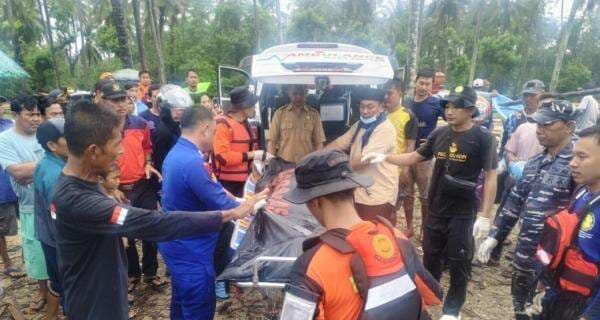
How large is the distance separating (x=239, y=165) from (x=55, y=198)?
8.59 feet

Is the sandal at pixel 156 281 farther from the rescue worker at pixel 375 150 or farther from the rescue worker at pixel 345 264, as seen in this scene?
the rescue worker at pixel 345 264

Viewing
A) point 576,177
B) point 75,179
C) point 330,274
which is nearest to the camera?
point 330,274

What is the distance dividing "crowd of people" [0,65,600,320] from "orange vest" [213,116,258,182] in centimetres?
1

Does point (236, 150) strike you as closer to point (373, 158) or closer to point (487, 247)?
point (373, 158)

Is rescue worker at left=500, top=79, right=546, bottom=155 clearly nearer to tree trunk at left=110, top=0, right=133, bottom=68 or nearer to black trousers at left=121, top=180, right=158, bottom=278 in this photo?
black trousers at left=121, top=180, right=158, bottom=278

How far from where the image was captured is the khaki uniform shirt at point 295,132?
495 centimetres

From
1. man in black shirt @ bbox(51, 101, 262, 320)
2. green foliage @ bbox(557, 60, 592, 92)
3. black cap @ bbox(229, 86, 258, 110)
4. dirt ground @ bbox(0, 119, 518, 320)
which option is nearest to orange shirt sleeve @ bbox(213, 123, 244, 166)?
black cap @ bbox(229, 86, 258, 110)

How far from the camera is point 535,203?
310 centimetres

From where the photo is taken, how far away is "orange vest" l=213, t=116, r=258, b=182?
449 centimetres

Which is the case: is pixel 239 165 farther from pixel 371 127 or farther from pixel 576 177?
pixel 576 177

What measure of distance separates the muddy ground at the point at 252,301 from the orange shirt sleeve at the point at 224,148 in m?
1.40

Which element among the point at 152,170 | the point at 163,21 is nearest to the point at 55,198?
the point at 152,170

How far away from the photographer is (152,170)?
4.35m

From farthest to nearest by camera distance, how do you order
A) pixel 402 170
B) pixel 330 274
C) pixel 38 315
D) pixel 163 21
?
pixel 163 21
pixel 402 170
pixel 38 315
pixel 330 274
